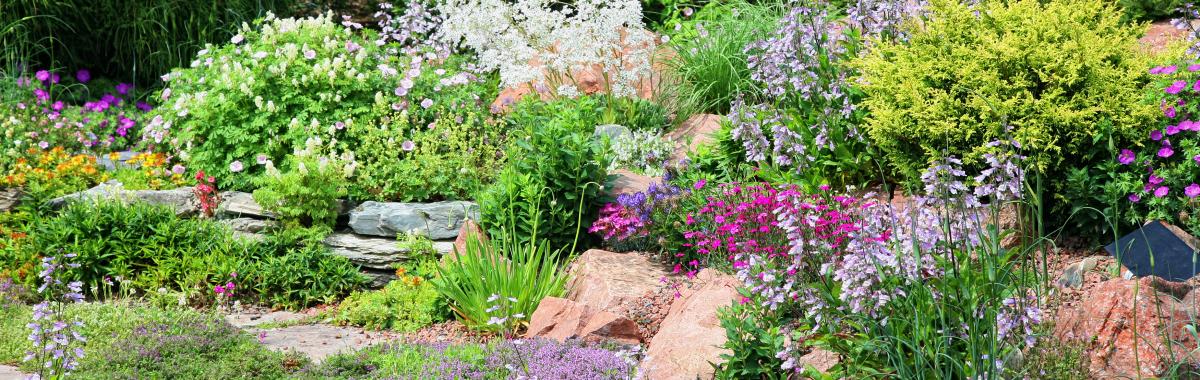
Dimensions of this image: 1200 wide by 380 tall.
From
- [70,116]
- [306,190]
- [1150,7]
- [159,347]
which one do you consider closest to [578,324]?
[159,347]

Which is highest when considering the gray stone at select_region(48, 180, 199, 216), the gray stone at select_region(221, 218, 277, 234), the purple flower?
Result: the purple flower

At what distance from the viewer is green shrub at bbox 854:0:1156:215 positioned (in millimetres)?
4953

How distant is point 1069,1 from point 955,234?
292 cm

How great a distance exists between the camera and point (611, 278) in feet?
17.6

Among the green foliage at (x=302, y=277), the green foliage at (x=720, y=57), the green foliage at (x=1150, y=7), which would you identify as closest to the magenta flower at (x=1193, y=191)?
the green foliage at (x=720, y=57)

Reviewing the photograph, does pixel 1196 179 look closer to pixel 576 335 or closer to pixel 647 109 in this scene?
pixel 576 335

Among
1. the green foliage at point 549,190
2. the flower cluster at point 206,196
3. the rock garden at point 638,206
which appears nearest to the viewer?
the rock garden at point 638,206

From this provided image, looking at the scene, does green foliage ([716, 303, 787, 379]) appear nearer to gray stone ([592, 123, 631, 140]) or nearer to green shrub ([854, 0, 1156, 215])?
green shrub ([854, 0, 1156, 215])

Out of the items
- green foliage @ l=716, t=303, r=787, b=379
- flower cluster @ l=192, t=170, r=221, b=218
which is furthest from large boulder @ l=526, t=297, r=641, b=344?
flower cluster @ l=192, t=170, r=221, b=218

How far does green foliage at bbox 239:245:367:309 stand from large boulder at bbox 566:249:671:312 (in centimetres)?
150

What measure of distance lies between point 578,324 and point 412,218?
2100mm

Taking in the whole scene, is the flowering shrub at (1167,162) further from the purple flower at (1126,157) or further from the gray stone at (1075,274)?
the gray stone at (1075,274)

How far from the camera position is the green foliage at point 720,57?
777cm

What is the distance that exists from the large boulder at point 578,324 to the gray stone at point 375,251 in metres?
1.59
